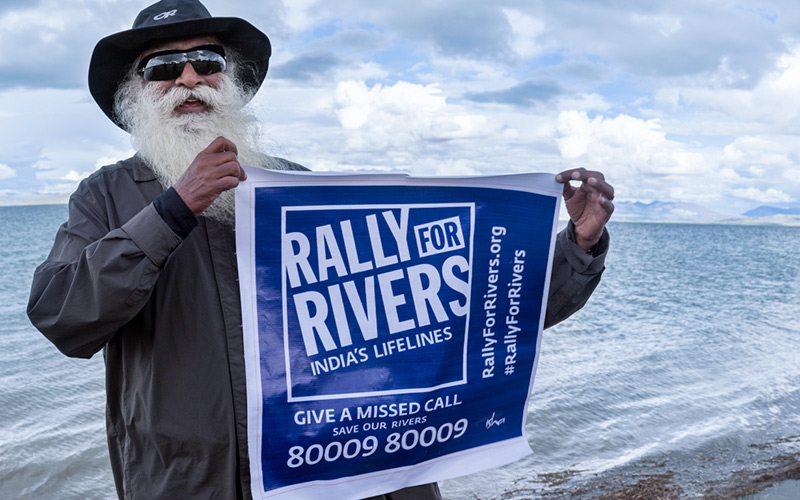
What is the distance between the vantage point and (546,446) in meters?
7.58

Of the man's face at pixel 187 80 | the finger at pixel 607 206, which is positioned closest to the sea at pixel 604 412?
the finger at pixel 607 206

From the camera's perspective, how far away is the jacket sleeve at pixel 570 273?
259 centimetres

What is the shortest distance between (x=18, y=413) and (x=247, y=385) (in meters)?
7.62

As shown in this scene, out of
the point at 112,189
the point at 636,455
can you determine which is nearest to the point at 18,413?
Result: the point at 636,455

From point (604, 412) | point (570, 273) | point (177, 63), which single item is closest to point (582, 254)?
point (570, 273)

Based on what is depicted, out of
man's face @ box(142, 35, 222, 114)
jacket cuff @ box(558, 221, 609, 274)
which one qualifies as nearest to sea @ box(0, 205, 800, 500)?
jacket cuff @ box(558, 221, 609, 274)

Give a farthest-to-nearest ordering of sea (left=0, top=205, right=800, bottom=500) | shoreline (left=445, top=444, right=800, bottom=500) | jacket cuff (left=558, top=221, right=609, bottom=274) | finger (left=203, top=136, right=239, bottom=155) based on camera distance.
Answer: sea (left=0, top=205, right=800, bottom=500) → shoreline (left=445, top=444, right=800, bottom=500) → jacket cuff (left=558, top=221, right=609, bottom=274) → finger (left=203, top=136, right=239, bottom=155)

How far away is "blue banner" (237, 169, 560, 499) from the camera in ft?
7.27

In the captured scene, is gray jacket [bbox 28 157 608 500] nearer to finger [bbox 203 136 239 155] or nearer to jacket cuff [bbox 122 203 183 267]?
jacket cuff [bbox 122 203 183 267]

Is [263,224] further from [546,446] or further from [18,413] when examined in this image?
[18,413]

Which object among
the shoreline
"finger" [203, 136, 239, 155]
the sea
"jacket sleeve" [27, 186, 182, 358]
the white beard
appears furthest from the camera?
the sea

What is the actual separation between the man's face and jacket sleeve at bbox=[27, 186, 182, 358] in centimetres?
66

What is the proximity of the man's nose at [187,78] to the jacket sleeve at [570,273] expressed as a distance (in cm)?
136

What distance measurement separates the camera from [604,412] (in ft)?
28.7
